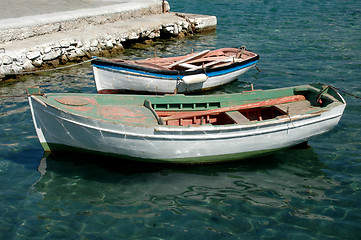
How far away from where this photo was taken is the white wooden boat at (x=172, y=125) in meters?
8.15

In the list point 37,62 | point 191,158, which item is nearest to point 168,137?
point 191,158

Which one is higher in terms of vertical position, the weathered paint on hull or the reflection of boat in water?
the weathered paint on hull

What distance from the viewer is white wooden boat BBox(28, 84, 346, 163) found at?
8148 millimetres

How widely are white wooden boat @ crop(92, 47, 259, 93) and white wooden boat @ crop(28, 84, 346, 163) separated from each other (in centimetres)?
280

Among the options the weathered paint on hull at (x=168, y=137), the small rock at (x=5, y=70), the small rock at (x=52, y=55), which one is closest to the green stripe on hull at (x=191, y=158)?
the weathered paint on hull at (x=168, y=137)

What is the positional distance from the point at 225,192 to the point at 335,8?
77.7 feet

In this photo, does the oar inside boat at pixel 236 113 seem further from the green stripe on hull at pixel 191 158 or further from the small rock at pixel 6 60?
the small rock at pixel 6 60

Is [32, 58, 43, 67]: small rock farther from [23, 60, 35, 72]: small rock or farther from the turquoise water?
the turquoise water

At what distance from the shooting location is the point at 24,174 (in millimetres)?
8594

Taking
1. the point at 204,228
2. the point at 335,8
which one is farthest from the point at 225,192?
the point at 335,8

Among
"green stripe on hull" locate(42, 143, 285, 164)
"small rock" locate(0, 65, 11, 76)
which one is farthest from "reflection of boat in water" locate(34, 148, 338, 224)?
"small rock" locate(0, 65, 11, 76)

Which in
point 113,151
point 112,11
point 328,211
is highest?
point 112,11

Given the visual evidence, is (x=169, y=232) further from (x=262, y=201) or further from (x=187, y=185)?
(x=262, y=201)

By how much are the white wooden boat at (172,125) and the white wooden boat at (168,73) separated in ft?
9.19
